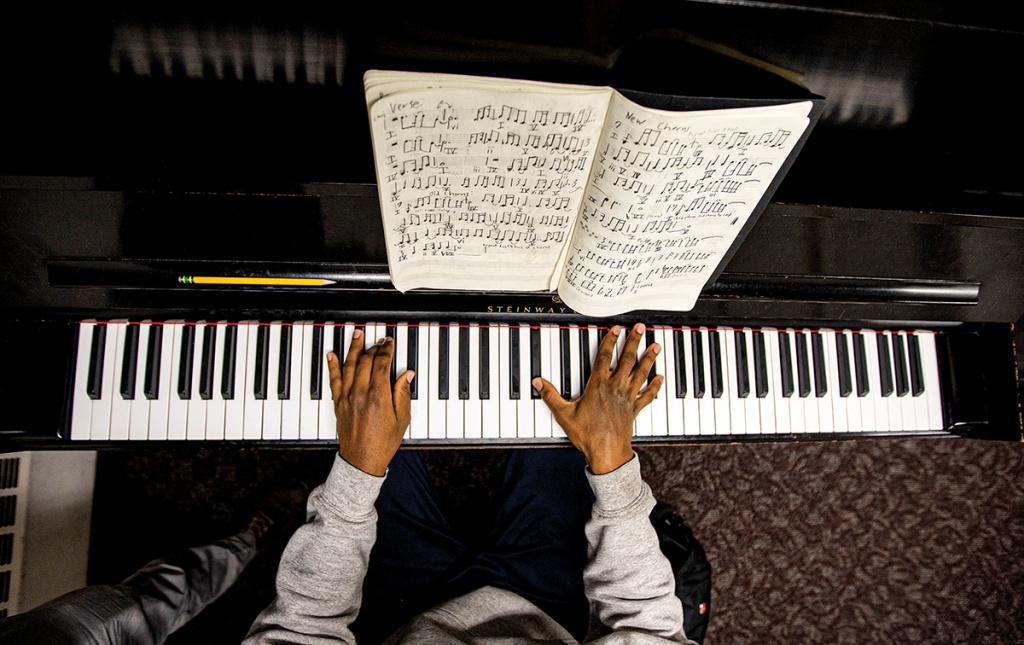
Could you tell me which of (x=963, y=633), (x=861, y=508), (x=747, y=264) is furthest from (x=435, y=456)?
(x=963, y=633)

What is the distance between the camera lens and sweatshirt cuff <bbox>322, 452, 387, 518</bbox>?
1203 mm

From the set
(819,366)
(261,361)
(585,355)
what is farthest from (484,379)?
(819,366)

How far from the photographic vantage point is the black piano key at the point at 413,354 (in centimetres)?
126

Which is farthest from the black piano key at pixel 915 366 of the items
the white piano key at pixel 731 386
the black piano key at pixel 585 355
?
the black piano key at pixel 585 355

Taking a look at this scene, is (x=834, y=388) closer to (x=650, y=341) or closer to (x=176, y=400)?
(x=650, y=341)

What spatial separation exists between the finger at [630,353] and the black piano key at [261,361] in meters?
0.79

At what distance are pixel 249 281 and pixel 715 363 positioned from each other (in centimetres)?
107

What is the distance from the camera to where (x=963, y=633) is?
2.08m

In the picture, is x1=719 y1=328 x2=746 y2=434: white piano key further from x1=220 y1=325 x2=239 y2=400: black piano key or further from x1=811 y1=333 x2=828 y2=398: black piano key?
x1=220 y1=325 x2=239 y2=400: black piano key

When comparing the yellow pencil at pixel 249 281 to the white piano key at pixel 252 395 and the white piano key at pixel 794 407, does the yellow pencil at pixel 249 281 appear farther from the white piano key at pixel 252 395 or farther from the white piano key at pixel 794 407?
the white piano key at pixel 794 407

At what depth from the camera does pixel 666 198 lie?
2.82 ft

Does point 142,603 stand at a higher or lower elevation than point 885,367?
lower

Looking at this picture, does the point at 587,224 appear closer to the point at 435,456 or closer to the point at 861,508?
the point at 435,456

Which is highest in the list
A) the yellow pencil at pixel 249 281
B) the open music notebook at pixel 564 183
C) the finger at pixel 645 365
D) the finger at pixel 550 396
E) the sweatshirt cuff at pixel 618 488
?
the open music notebook at pixel 564 183
